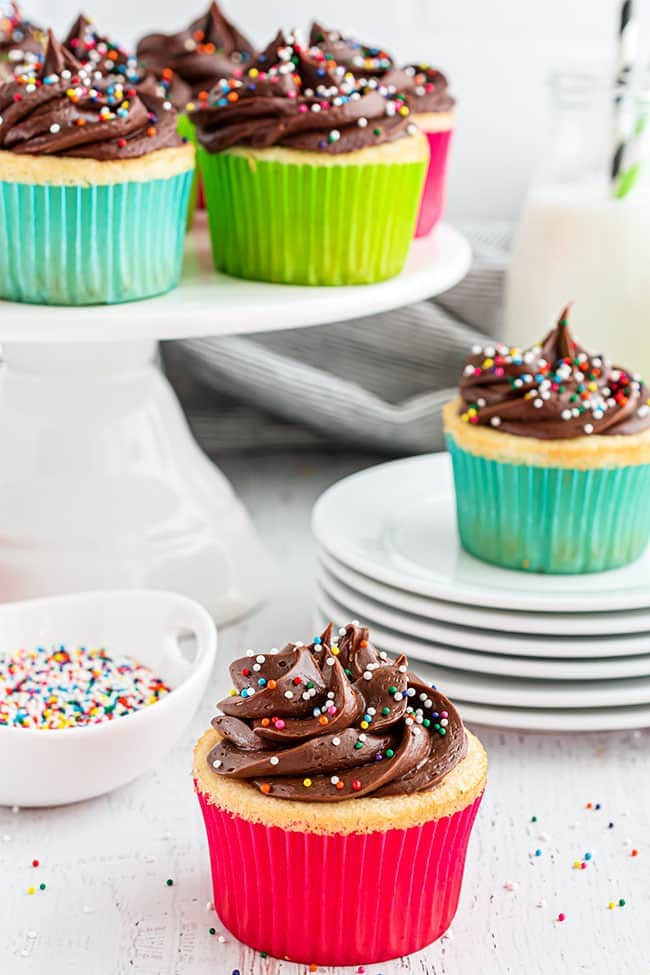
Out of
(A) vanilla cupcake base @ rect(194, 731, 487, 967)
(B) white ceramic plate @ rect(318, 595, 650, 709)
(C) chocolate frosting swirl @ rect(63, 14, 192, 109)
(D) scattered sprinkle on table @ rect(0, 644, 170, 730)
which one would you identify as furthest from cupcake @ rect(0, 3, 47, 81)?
(A) vanilla cupcake base @ rect(194, 731, 487, 967)

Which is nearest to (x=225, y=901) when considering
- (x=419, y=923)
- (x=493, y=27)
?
(x=419, y=923)

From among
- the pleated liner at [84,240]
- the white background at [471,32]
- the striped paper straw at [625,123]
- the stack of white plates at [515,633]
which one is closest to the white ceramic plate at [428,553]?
the stack of white plates at [515,633]

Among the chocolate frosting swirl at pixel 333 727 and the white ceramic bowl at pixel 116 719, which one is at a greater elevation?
the chocolate frosting swirl at pixel 333 727

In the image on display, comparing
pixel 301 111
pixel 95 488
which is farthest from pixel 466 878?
pixel 301 111

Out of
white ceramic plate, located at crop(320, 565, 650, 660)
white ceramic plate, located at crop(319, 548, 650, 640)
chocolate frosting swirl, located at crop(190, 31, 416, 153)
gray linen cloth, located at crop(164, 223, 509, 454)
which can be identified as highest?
chocolate frosting swirl, located at crop(190, 31, 416, 153)

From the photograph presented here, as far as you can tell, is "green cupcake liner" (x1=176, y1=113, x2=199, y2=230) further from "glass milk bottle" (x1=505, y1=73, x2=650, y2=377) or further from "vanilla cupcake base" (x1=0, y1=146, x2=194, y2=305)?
"glass milk bottle" (x1=505, y1=73, x2=650, y2=377)

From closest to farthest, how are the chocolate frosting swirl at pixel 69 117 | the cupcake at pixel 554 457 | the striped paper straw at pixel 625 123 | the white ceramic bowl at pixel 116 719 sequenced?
the white ceramic bowl at pixel 116 719 → the chocolate frosting swirl at pixel 69 117 → the cupcake at pixel 554 457 → the striped paper straw at pixel 625 123

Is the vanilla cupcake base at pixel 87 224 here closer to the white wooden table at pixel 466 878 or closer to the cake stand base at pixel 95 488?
the cake stand base at pixel 95 488

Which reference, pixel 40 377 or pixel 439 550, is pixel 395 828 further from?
pixel 40 377
